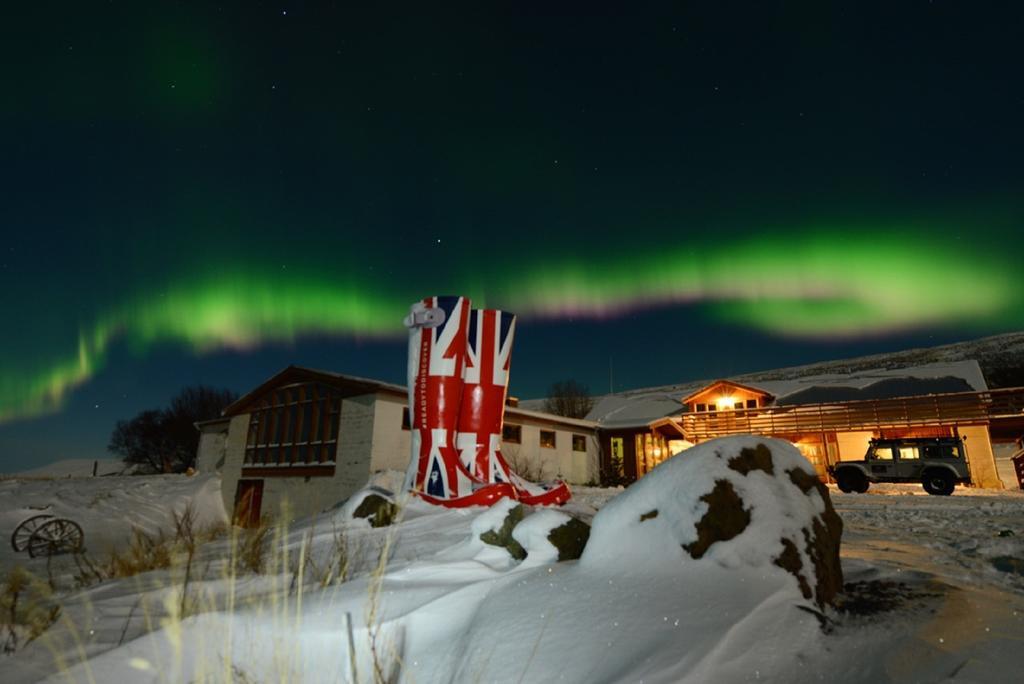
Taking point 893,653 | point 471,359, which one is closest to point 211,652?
point 893,653

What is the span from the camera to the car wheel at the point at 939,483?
1548 cm

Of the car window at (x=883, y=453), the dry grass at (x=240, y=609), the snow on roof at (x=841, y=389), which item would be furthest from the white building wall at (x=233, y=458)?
the car window at (x=883, y=453)

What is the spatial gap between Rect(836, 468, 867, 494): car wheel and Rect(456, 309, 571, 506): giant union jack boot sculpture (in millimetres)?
12602

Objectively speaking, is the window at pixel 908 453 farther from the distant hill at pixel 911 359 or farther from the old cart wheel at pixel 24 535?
the distant hill at pixel 911 359

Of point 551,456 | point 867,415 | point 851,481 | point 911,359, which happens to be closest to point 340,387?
point 551,456

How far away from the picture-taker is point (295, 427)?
771 inches

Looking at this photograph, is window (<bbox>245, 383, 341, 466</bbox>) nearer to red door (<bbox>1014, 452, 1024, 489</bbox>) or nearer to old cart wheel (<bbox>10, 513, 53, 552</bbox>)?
old cart wheel (<bbox>10, 513, 53, 552</bbox>)

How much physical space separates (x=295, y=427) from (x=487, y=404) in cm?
1269

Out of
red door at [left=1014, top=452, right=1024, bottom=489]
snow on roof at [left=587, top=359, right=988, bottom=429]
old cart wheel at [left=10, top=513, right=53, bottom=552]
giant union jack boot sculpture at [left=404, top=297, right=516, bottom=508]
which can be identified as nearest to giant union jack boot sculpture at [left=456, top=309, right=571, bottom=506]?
giant union jack boot sculpture at [left=404, top=297, right=516, bottom=508]

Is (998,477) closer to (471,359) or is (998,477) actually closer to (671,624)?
(471,359)

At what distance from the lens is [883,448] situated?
17141mm

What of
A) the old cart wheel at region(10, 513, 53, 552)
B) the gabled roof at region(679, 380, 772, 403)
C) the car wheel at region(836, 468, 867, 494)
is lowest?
the old cart wheel at region(10, 513, 53, 552)

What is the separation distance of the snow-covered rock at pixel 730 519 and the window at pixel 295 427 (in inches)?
614

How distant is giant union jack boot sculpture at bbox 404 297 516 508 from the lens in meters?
8.77
